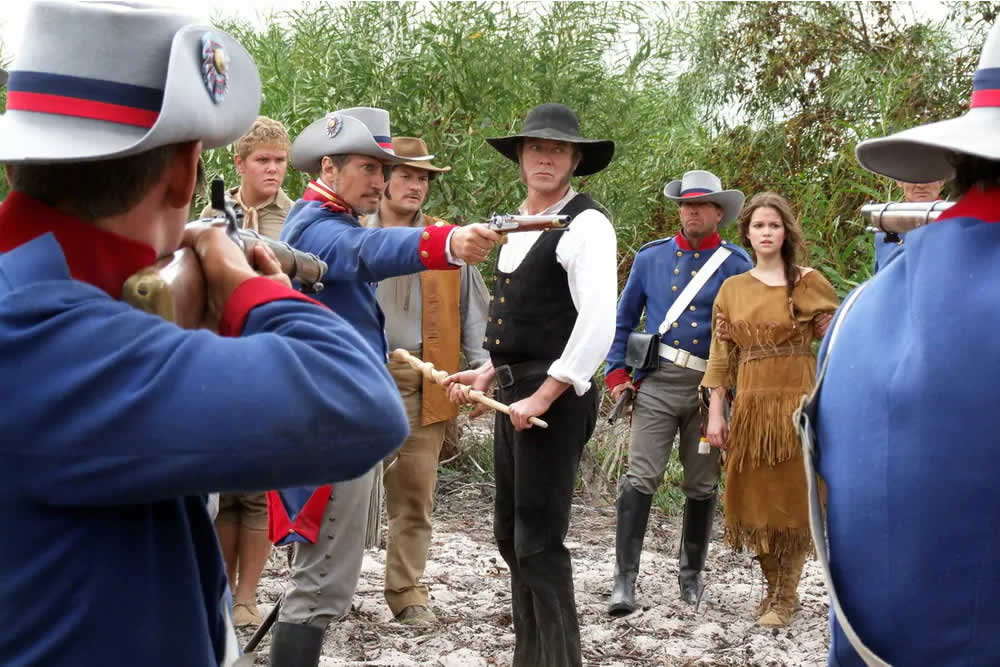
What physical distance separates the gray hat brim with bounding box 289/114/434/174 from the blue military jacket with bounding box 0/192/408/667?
9.39 feet

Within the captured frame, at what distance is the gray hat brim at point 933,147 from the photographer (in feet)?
6.63

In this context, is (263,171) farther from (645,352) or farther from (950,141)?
(950,141)

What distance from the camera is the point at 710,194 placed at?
6441 millimetres

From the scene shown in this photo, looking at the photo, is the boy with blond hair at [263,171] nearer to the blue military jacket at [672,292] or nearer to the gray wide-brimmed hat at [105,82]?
the blue military jacket at [672,292]

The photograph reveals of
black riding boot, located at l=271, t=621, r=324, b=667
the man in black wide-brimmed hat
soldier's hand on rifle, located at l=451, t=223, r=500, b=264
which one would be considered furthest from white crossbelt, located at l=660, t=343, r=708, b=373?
black riding boot, located at l=271, t=621, r=324, b=667

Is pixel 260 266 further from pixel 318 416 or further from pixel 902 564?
pixel 902 564

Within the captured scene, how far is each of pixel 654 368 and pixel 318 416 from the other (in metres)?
4.92

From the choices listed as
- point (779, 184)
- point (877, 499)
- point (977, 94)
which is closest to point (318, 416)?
point (877, 499)

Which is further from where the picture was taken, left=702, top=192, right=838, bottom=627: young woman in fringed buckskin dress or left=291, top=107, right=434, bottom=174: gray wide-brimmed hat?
left=702, top=192, right=838, bottom=627: young woman in fringed buckskin dress

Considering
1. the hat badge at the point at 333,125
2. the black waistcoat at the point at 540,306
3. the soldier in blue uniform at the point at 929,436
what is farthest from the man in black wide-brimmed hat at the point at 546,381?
the soldier in blue uniform at the point at 929,436

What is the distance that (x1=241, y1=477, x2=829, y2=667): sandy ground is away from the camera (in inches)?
204

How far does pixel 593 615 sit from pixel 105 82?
4.67m

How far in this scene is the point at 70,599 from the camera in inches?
58.3

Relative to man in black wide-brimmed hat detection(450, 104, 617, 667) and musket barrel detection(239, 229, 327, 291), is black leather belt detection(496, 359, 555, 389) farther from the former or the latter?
musket barrel detection(239, 229, 327, 291)
